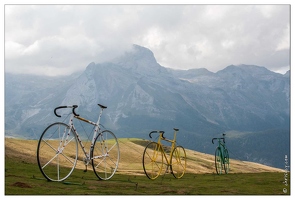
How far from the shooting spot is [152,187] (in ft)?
71.0

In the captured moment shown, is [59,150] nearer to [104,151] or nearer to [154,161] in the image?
[104,151]

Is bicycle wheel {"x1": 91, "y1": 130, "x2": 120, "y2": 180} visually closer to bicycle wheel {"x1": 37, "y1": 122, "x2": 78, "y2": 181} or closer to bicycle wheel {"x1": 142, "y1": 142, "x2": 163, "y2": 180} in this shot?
bicycle wheel {"x1": 37, "y1": 122, "x2": 78, "y2": 181}

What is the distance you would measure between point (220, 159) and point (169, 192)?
2357 cm

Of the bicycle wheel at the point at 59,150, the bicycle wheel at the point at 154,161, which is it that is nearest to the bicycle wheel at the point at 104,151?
the bicycle wheel at the point at 59,150

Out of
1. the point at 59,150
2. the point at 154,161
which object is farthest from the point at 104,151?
the point at 59,150

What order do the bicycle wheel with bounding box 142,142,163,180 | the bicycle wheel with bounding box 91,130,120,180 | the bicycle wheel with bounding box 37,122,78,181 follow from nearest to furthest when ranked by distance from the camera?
the bicycle wheel with bounding box 37,122,78,181 < the bicycle wheel with bounding box 91,130,120,180 < the bicycle wheel with bounding box 142,142,163,180

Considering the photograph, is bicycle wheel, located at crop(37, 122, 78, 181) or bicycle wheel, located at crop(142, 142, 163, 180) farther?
bicycle wheel, located at crop(142, 142, 163, 180)

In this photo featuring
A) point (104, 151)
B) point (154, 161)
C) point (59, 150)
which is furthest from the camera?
point (104, 151)

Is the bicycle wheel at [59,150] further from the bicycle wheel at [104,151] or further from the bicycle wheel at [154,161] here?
the bicycle wheel at [154,161]

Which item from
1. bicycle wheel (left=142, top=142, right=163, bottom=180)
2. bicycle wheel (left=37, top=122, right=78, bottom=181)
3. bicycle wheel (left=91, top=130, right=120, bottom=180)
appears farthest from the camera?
A: bicycle wheel (left=142, top=142, right=163, bottom=180)

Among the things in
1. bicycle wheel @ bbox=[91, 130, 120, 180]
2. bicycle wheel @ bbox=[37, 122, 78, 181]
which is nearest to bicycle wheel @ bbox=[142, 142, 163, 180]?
bicycle wheel @ bbox=[91, 130, 120, 180]
